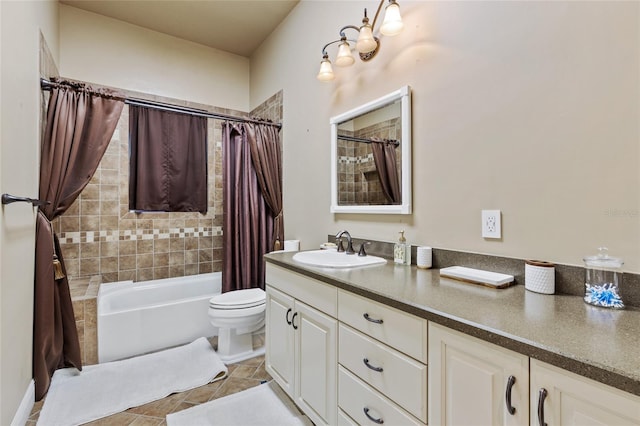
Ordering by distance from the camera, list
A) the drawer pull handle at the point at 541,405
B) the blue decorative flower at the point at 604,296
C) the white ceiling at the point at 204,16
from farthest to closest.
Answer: the white ceiling at the point at 204,16
the blue decorative flower at the point at 604,296
the drawer pull handle at the point at 541,405

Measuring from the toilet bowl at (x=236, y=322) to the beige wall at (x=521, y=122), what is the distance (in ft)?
3.39

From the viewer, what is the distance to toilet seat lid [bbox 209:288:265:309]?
225cm

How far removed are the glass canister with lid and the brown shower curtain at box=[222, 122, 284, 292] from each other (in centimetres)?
233

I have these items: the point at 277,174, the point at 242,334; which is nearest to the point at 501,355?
the point at 242,334

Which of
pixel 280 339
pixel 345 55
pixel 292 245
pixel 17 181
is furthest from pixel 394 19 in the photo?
pixel 17 181

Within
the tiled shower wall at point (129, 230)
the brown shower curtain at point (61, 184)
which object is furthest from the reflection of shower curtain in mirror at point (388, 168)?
the brown shower curtain at point (61, 184)

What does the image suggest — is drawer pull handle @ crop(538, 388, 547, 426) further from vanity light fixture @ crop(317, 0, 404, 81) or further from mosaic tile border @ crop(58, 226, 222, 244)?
mosaic tile border @ crop(58, 226, 222, 244)

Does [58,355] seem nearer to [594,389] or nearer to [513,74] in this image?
[594,389]

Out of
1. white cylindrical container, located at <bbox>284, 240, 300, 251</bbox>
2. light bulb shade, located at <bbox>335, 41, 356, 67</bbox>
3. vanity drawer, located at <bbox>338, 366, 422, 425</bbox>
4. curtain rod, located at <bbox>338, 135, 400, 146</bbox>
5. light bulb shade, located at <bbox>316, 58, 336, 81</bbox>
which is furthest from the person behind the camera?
white cylindrical container, located at <bbox>284, 240, 300, 251</bbox>

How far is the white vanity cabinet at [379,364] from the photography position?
38.4 inches

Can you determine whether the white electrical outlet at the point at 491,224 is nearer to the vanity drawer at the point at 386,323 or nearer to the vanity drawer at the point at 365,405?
the vanity drawer at the point at 386,323

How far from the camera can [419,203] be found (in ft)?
5.27

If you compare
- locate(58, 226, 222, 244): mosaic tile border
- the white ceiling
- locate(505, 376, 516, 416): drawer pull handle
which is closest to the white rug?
locate(505, 376, 516, 416): drawer pull handle

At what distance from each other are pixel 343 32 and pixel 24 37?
5.94ft
